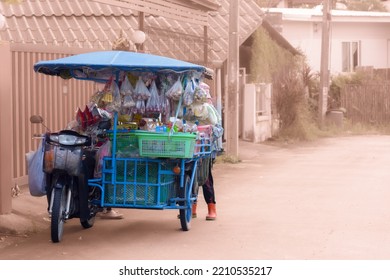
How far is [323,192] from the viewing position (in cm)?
1349

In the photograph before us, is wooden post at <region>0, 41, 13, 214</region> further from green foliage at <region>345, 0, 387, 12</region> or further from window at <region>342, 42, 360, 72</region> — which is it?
green foliage at <region>345, 0, 387, 12</region>

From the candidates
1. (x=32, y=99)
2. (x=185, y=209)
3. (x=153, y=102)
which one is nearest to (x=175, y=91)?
(x=153, y=102)

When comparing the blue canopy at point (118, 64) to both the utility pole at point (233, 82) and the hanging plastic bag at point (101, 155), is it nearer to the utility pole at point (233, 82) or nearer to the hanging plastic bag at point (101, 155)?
the hanging plastic bag at point (101, 155)

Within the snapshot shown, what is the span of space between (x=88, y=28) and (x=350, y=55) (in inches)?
880

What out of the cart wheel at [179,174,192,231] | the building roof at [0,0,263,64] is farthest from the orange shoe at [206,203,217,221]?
the building roof at [0,0,263,64]

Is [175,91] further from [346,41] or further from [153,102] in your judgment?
[346,41]

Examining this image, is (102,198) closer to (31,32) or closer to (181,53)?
(181,53)

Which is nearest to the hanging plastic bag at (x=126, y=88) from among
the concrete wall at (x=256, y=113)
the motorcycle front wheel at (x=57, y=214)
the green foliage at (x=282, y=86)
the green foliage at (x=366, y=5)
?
the motorcycle front wheel at (x=57, y=214)

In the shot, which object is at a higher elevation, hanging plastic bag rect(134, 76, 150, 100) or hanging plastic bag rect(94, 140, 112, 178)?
hanging plastic bag rect(134, 76, 150, 100)

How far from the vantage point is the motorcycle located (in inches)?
353

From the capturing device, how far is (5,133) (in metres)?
9.97

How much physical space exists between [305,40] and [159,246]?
30.9 m

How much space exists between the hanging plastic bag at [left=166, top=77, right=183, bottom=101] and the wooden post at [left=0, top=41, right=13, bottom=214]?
204 centimetres

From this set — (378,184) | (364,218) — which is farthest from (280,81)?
(364,218)
